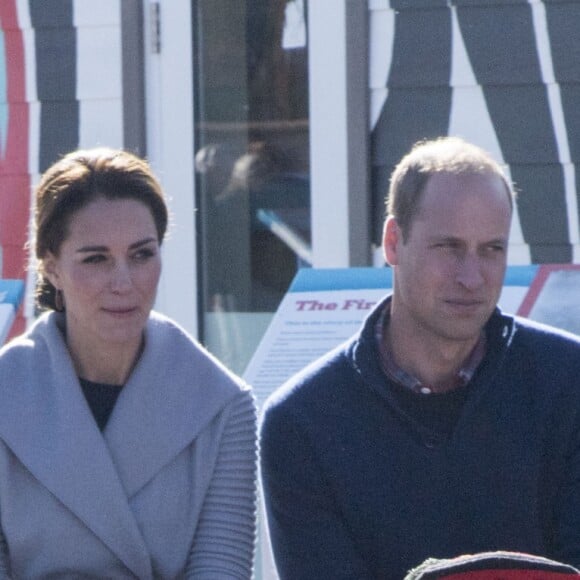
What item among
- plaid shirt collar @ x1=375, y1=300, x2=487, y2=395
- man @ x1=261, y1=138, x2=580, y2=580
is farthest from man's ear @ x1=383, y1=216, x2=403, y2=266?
plaid shirt collar @ x1=375, y1=300, x2=487, y2=395

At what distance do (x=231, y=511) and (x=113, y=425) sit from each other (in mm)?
305

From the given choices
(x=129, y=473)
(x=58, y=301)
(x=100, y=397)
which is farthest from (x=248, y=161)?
(x=129, y=473)

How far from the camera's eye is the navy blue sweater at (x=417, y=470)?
8.71 ft

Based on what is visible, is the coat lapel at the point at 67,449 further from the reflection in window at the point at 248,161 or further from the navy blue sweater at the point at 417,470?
the reflection in window at the point at 248,161

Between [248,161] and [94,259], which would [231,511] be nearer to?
[94,259]

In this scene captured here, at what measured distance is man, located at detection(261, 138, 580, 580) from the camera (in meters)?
2.66

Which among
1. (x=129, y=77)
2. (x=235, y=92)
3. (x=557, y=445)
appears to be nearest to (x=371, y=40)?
(x=235, y=92)

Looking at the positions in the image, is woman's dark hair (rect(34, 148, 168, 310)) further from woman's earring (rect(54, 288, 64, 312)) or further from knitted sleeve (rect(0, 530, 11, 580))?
knitted sleeve (rect(0, 530, 11, 580))

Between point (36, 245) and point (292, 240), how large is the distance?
1.56m

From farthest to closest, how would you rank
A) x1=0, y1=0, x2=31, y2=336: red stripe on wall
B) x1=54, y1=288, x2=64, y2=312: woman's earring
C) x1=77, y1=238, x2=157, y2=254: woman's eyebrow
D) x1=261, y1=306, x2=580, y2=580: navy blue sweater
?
x1=0, y1=0, x2=31, y2=336: red stripe on wall
x1=54, y1=288, x2=64, y2=312: woman's earring
x1=77, y1=238, x2=157, y2=254: woman's eyebrow
x1=261, y1=306, x2=580, y2=580: navy blue sweater

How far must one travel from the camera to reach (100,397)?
3.00 metres

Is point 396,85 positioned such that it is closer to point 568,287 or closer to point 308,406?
point 568,287

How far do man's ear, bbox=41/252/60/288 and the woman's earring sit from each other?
3cm

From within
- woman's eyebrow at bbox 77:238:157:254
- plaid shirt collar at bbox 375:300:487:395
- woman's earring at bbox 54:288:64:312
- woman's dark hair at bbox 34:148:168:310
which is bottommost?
plaid shirt collar at bbox 375:300:487:395
